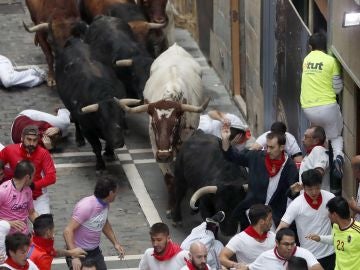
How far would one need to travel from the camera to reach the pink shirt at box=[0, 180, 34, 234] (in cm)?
1611

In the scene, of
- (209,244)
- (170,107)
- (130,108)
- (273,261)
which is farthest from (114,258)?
(273,261)

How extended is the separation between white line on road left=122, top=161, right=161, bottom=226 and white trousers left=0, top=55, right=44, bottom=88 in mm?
4030

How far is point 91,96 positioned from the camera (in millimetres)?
21203

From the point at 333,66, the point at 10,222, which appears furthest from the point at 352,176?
the point at 10,222

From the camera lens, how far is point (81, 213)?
15.5 meters

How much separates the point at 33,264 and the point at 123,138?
669 cm

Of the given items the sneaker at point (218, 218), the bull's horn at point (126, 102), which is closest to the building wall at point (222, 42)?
the bull's horn at point (126, 102)

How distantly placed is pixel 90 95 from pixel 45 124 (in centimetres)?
97

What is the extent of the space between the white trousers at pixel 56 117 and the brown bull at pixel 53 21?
7.90 ft

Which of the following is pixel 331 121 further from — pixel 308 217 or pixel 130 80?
pixel 130 80

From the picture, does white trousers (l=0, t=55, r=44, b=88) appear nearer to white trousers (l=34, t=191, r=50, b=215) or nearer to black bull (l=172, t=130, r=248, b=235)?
black bull (l=172, t=130, r=248, b=235)

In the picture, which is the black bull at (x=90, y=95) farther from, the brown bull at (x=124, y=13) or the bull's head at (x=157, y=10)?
the bull's head at (x=157, y=10)

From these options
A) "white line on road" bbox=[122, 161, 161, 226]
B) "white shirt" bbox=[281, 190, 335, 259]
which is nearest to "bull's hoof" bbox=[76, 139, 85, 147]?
"white line on road" bbox=[122, 161, 161, 226]

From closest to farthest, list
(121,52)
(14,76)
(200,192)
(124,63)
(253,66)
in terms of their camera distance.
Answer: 1. (200,192)
2. (253,66)
3. (124,63)
4. (121,52)
5. (14,76)
